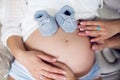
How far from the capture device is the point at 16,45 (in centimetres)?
124

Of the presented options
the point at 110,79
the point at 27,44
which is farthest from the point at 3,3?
the point at 110,79

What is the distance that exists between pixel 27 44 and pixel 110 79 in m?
0.41

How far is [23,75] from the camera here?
1.21 m

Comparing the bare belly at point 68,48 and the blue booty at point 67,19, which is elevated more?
the blue booty at point 67,19

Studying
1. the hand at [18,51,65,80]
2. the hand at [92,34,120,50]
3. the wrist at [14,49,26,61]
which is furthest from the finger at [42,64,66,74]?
the hand at [92,34,120,50]

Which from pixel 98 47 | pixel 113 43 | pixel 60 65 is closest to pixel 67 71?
pixel 60 65

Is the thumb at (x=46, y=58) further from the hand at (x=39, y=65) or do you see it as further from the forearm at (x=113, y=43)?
the forearm at (x=113, y=43)

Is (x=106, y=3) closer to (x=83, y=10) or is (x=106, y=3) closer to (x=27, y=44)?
(x=83, y=10)

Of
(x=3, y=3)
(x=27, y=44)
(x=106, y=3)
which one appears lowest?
(x=27, y=44)

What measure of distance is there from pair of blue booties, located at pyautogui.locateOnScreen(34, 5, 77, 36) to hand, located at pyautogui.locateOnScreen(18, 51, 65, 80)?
10 centimetres

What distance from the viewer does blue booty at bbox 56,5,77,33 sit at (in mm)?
1195

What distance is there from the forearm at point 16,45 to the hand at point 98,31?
10.0 inches

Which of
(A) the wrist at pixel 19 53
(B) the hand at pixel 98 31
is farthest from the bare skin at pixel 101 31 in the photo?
(A) the wrist at pixel 19 53

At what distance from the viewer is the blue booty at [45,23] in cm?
118
